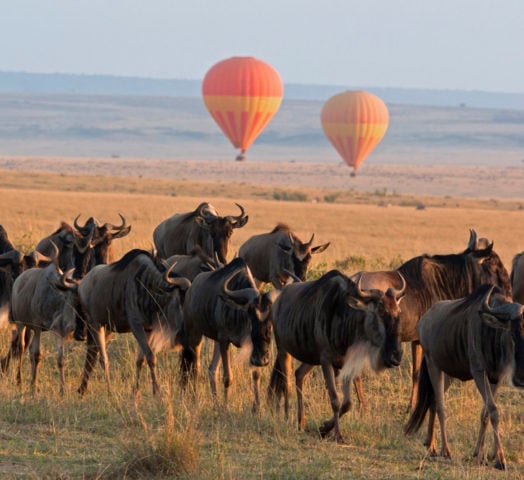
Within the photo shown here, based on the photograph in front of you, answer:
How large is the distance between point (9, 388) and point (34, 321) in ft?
2.42

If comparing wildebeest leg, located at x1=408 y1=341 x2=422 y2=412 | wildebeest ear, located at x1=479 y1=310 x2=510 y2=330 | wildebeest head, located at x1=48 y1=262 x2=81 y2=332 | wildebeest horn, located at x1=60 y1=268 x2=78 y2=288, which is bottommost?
wildebeest leg, located at x1=408 y1=341 x2=422 y2=412

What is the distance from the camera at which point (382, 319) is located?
945 centimetres

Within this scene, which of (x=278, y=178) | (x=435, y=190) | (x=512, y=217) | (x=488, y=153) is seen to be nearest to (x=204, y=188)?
(x=512, y=217)

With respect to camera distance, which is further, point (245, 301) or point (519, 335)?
point (245, 301)

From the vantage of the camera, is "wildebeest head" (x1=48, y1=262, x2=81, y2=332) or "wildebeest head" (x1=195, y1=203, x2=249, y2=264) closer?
"wildebeest head" (x1=48, y1=262, x2=81, y2=332)

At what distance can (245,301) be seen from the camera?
1038 cm

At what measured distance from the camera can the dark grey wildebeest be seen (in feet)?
37.7

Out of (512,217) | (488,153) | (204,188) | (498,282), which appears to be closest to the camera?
(498,282)

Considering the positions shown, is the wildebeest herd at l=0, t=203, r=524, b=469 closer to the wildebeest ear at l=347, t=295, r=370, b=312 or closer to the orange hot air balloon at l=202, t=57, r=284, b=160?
the wildebeest ear at l=347, t=295, r=370, b=312

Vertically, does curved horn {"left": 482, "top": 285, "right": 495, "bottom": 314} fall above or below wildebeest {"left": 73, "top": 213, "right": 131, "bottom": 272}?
above

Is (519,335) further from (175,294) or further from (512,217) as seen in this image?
(512,217)

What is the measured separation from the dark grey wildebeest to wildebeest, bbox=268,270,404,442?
7.12 ft

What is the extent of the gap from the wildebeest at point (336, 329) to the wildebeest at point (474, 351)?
0.33 meters

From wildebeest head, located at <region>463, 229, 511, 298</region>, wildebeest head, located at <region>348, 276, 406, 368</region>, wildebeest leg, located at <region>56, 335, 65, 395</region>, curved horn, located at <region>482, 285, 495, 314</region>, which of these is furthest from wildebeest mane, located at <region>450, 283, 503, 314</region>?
wildebeest leg, located at <region>56, 335, 65, 395</region>
